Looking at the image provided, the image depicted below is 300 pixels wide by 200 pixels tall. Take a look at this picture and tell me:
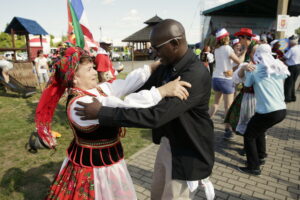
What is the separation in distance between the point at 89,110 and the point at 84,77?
49 centimetres

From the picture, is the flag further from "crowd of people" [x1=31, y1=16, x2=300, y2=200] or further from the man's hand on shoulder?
the man's hand on shoulder

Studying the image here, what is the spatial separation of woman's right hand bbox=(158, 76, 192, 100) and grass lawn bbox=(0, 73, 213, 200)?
3.87 feet

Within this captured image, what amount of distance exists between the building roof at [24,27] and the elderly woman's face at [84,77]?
12.8 meters

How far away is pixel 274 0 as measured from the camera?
848 inches

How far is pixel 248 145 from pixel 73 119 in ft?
9.23

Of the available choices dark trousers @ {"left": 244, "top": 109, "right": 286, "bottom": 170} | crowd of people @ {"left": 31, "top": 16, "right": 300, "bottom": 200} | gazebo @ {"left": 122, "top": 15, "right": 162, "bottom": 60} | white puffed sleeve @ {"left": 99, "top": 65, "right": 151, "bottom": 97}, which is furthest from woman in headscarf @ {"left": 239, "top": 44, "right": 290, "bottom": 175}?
gazebo @ {"left": 122, "top": 15, "right": 162, "bottom": 60}

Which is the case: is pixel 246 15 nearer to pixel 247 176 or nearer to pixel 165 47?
pixel 247 176

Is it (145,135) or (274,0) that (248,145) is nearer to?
(145,135)

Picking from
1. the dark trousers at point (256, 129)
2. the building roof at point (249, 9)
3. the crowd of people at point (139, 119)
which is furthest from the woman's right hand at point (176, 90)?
the building roof at point (249, 9)

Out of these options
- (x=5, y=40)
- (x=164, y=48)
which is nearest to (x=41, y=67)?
(x=164, y=48)

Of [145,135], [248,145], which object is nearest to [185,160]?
[248,145]

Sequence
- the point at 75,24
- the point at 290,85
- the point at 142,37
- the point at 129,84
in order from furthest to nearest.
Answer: the point at 142,37 < the point at 290,85 < the point at 75,24 < the point at 129,84

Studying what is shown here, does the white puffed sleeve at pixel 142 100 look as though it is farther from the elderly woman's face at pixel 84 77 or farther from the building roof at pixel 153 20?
the building roof at pixel 153 20

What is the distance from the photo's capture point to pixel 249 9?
2450cm
